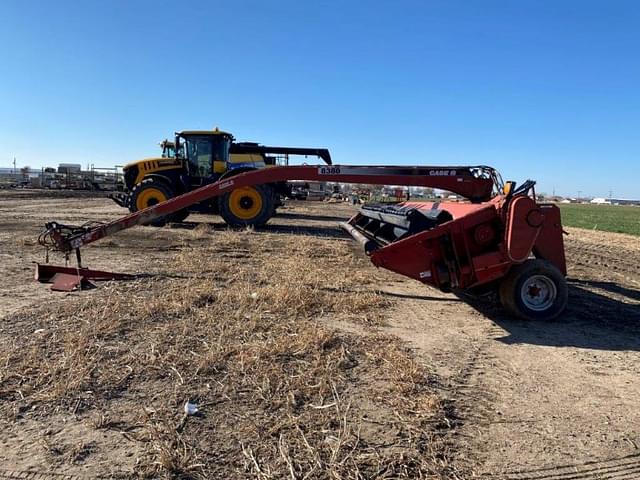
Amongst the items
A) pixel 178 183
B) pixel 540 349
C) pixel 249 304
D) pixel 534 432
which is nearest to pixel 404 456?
pixel 534 432

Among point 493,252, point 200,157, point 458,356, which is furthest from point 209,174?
point 458,356

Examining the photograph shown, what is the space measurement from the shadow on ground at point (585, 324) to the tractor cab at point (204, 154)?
10218mm

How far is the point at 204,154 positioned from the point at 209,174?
0.63 metres

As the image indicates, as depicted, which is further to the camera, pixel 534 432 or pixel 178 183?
pixel 178 183

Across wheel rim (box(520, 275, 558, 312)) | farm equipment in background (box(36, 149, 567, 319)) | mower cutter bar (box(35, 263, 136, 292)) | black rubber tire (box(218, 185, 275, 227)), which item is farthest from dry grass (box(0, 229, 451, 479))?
black rubber tire (box(218, 185, 275, 227))

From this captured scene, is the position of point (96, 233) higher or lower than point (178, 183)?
lower

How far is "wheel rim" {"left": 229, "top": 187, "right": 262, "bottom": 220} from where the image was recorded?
13734 millimetres

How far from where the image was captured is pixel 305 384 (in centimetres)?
334

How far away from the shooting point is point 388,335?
4.59 m

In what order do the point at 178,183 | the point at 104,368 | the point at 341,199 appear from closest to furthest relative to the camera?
the point at 104,368 → the point at 178,183 → the point at 341,199

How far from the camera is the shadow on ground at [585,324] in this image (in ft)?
15.6

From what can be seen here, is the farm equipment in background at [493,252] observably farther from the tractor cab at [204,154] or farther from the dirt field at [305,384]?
the tractor cab at [204,154]

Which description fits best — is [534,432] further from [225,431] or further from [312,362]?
[225,431]

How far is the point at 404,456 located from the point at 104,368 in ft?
7.37
